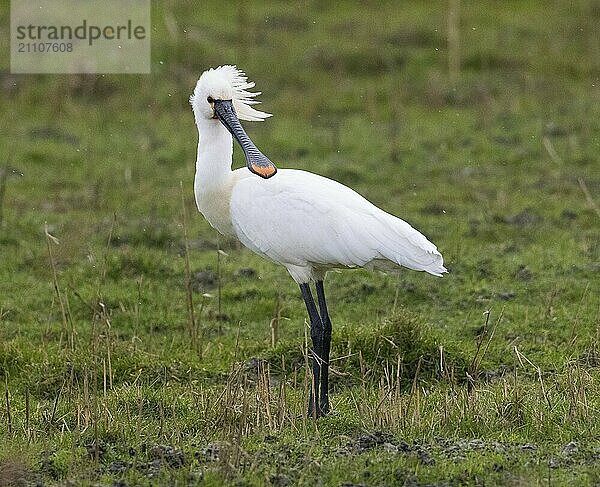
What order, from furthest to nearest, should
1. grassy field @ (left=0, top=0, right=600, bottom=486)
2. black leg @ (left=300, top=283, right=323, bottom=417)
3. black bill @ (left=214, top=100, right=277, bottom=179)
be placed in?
black bill @ (left=214, top=100, right=277, bottom=179)
black leg @ (left=300, top=283, right=323, bottom=417)
grassy field @ (left=0, top=0, right=600, bottom=486)

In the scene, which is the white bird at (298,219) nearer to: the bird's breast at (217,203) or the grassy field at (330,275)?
the bird's breast at (217,203)

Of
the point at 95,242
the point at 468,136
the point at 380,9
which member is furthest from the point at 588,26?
the point at 95,242

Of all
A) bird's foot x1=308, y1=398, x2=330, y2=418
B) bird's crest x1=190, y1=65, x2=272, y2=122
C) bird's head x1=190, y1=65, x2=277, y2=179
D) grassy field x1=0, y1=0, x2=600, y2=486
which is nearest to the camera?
grassy field x1=0, y1=0, x2=600, y2=486

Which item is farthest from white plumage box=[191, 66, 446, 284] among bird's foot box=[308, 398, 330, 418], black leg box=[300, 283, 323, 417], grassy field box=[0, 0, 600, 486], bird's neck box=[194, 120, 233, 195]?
bird's foot box=[308, 398, 330, 418]

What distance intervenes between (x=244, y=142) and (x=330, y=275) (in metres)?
2.65

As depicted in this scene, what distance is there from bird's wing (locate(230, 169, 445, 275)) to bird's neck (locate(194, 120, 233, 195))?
0.16 meters

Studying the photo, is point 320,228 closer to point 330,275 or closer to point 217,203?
point 217,203

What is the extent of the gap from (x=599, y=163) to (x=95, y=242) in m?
5.80

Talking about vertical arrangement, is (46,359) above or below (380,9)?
below

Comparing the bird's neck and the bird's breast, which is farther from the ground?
the bird's neck

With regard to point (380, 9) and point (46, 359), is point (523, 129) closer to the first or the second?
point (380, 9)

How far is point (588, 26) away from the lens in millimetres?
18734

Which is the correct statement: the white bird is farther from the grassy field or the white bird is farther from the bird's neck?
the grassy field

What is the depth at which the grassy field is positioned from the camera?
6070mm
